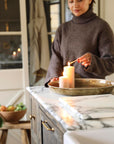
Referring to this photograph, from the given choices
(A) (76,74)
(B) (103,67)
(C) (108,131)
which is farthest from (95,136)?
(A) (76,74)

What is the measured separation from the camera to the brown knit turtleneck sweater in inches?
66.5

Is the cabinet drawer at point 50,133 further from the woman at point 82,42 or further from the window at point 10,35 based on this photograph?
the window at point 10,35

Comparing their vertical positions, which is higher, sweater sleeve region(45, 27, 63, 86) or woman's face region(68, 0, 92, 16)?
woman's face region(68, 0, 92, 16)

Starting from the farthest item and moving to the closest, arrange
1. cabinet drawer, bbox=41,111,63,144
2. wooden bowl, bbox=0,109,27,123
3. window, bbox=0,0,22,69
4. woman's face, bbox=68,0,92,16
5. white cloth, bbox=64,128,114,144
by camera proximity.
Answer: window, bbox=0,0,22,69 < wooden bowl, bbox=0,109,27,123 < woman's face, bbox=68,0,92,16 < cabinet drawer, bbox=41,111,63,144 < white cloth, bbox=64,128,114,144

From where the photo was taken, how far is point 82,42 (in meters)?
1.81

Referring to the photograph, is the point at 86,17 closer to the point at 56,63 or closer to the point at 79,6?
the point at 79,6

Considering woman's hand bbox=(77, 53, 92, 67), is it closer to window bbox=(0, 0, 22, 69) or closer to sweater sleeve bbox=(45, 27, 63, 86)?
sweater sleeve bbox=(45, 27, 63, 86)

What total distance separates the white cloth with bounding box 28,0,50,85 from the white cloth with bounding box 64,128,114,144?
7.57 ft

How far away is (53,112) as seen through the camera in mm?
933

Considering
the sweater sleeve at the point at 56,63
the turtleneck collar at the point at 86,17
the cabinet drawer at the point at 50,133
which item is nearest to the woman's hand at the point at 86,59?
the sweater sleeve at the point at 56,63

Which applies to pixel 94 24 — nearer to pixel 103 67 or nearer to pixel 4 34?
pixel 103 67

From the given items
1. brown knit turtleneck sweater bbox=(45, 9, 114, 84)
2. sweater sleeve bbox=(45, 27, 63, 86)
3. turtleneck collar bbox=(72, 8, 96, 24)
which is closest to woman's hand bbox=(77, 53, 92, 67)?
brown knit turtleneck sweater bbox=(45, 9, 114, 84)

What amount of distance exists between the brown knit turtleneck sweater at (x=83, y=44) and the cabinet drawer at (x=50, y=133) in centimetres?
54

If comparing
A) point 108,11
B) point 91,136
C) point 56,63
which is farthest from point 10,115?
point 108,11
